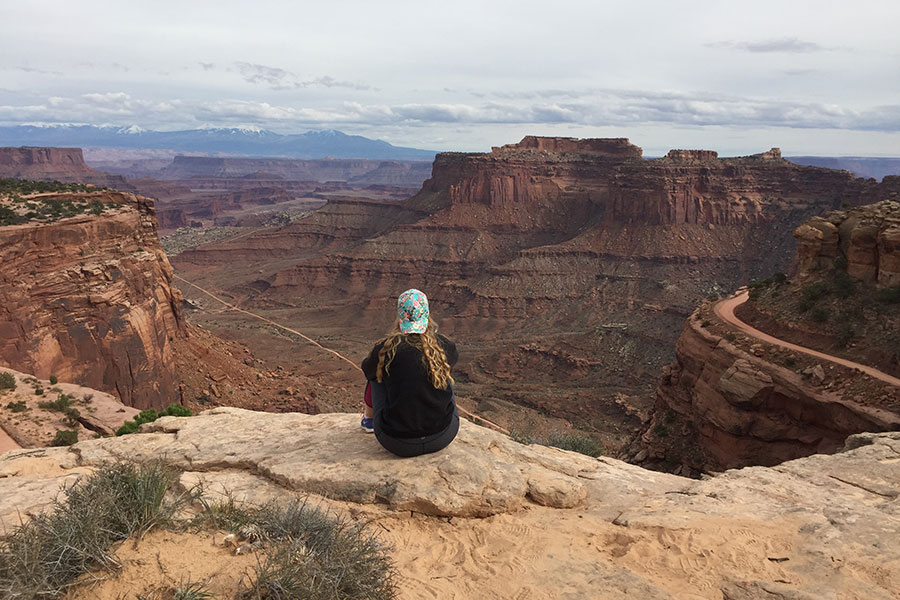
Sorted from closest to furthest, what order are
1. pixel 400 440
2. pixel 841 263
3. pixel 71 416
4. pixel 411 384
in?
pixel 411 384
pixel 400 440
pixel 71 416
pixel 841 263

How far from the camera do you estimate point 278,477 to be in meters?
7.43

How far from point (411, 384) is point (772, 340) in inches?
745

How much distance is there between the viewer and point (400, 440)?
7.41 m

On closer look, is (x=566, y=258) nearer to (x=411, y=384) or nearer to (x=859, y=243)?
(x=859, y=243)

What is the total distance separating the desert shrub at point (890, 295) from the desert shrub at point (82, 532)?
2225cm

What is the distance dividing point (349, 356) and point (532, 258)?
2893 centimetres

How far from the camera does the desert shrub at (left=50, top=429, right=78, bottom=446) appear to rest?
15205 millimetres

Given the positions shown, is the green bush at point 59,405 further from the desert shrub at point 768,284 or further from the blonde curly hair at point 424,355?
the desert shrub at point 768,284

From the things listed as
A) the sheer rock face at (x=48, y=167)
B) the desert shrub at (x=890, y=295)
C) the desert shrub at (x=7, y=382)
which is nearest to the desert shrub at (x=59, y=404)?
the desert shrub at (x=7, y=382)

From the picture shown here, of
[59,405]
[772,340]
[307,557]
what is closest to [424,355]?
[307,557]

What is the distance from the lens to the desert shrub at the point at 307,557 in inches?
176

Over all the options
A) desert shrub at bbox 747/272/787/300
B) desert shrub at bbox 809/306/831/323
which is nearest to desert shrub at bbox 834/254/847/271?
desert shrub at bbox 809/306/831/323

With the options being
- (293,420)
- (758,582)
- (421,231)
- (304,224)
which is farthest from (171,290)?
(304,224)

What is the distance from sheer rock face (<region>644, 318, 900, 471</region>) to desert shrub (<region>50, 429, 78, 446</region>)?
19844 mm
